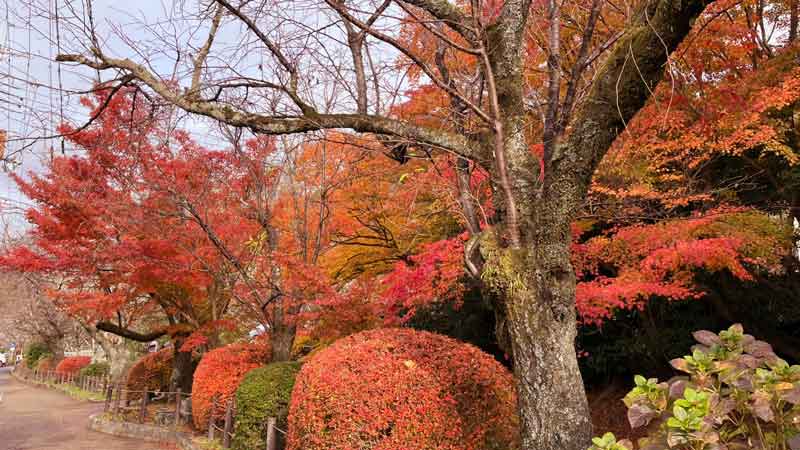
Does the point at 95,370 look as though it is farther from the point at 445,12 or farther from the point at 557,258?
the point at 557,258

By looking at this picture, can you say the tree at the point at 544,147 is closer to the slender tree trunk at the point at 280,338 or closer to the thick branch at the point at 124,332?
the slender tree trunk at the point at 280,338

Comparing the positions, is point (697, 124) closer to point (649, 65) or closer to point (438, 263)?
point (438, 263)

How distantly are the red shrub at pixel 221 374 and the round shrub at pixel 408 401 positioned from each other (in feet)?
16.5

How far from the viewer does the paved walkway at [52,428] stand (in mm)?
11156

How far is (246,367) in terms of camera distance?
400 inches

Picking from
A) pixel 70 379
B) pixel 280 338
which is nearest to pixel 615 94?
pixel 280 338

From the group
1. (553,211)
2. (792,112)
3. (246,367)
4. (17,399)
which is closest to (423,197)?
(246,367)

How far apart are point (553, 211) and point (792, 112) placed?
272 inches

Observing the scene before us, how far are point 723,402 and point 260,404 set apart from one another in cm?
716

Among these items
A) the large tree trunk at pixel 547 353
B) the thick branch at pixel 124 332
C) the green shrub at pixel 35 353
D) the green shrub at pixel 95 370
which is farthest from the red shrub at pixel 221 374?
the green shrub at pixel 35 353

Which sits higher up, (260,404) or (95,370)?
(95,370)

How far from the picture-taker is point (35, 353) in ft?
129

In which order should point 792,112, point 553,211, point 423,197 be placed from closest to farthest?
point 553,211, point 792,112, point 423,197

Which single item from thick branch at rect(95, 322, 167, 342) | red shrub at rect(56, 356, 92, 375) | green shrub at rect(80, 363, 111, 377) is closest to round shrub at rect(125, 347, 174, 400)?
thick branch at rect(95, 322, 167, 342)
